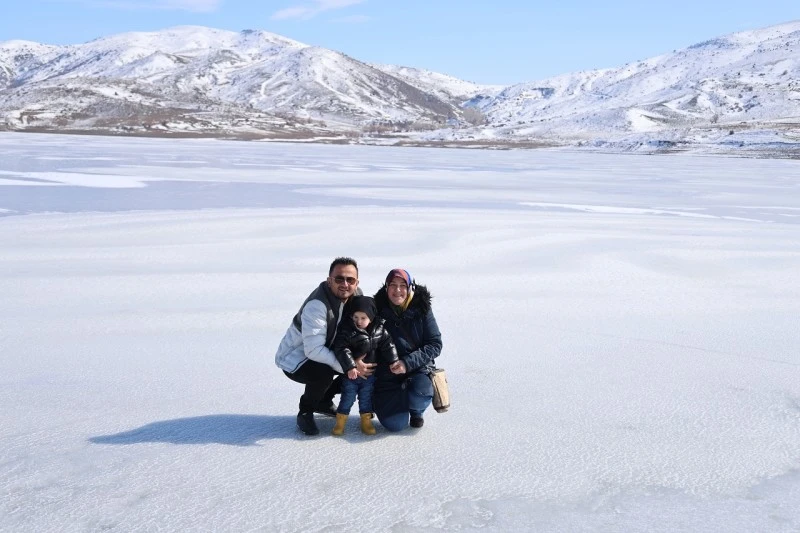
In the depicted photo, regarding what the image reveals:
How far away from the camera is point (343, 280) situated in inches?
152

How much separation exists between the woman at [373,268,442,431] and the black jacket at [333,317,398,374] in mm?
72

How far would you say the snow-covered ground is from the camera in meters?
3.33

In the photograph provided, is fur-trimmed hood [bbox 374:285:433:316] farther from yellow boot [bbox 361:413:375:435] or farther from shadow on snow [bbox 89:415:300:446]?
shadow on snow [bbox 89:415:300:446]

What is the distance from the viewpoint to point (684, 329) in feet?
21.1

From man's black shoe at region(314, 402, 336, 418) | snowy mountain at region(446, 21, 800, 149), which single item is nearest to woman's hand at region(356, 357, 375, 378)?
man's black shoe at region(314, 402, 336, 418)

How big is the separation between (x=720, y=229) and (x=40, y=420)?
11568mm

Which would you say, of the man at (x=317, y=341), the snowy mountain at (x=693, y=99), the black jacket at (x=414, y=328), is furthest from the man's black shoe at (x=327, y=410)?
the snowy mountain at (x=693, y=99)

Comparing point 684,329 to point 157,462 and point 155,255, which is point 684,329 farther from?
point 155,255

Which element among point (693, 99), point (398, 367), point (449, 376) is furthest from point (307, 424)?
point (693, 99)

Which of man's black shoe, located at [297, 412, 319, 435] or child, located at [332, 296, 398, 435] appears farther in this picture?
man's black shoe, located at [297, 412, 319, 435]

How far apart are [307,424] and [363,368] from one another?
1.47ft

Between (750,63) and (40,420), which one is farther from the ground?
(750,63)

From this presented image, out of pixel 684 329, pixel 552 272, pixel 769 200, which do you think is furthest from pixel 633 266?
pixel 769 200

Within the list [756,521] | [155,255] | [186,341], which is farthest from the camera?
[155,255]
